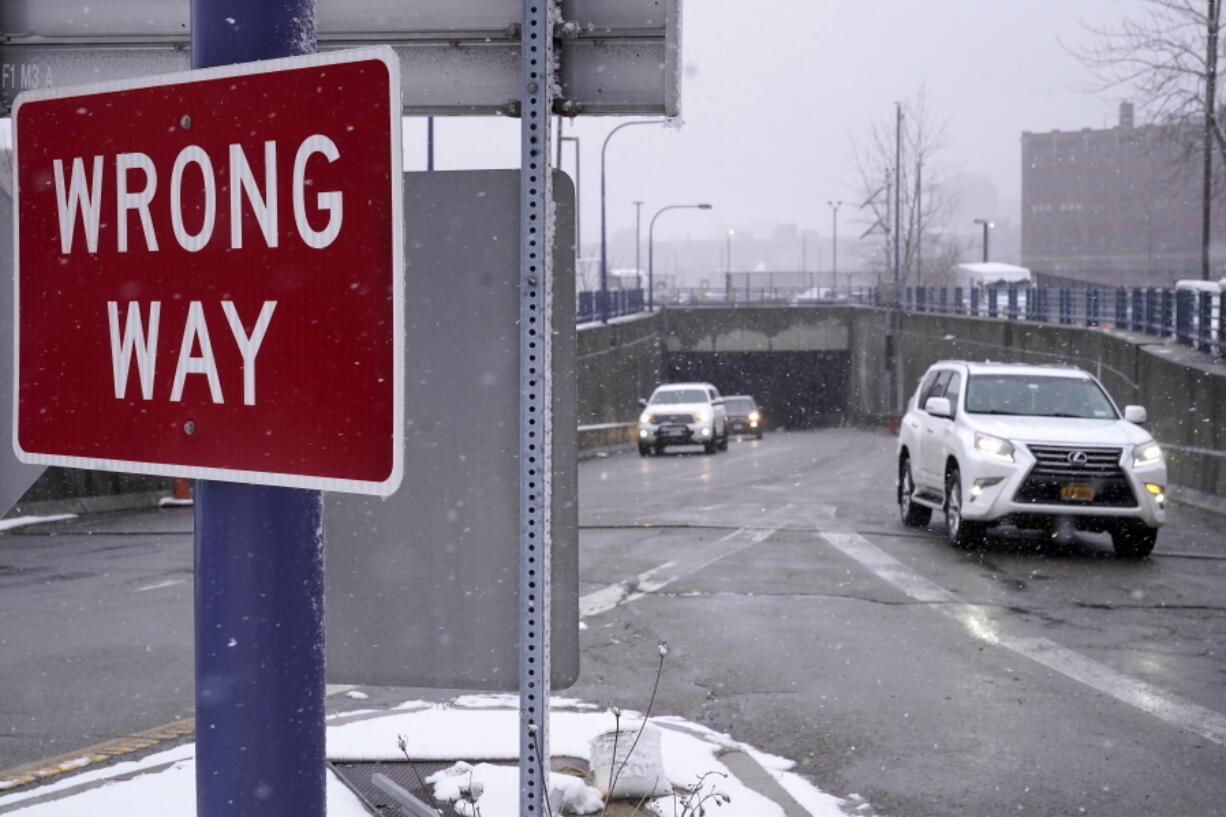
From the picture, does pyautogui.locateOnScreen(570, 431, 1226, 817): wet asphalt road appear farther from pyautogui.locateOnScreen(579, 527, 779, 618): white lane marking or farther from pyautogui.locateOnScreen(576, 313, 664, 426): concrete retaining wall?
pyautogui.locateOnScreen(576, 313, 664, 426): concrete retaining wall

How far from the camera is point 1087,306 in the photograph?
33.9 m

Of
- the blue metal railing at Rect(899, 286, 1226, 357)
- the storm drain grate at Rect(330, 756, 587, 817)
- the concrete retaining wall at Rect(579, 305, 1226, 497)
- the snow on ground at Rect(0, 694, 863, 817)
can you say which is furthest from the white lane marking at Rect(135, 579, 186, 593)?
the blue metal railing at Rect(899, 286, 1226, 357)

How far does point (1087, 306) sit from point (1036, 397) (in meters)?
20.1

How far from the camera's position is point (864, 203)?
79750 millimetres

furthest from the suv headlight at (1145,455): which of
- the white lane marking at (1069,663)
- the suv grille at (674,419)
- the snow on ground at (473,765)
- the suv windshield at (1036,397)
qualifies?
the suv grille at (674,419)

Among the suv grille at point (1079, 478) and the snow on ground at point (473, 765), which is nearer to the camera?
the snow on ground at point (473, 765)

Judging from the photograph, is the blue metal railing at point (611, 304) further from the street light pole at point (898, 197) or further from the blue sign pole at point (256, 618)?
the blue sign pole at point (256, 618)

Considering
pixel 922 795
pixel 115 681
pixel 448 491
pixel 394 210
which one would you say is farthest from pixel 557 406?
pixel 115 681

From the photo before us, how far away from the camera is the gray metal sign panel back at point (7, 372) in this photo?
324cm

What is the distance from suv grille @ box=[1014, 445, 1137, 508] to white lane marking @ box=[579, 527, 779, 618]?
2809 millimetres

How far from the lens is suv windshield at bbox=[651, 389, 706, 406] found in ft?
122

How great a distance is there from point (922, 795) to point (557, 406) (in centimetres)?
284

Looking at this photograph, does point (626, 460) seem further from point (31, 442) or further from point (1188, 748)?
point (31, 442)

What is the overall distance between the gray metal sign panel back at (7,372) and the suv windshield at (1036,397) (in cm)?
1253
